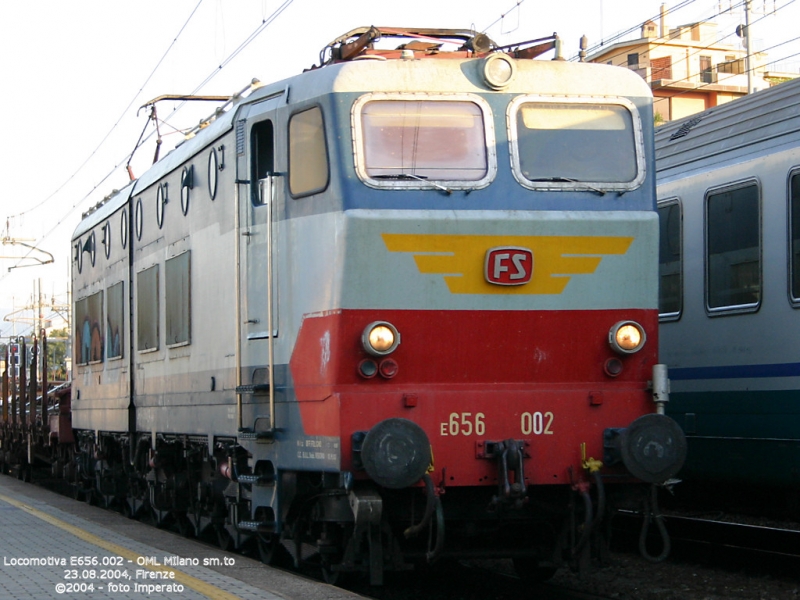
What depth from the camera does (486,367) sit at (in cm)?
794

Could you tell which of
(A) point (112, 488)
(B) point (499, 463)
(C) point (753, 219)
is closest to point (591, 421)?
(B) point (499, 463)

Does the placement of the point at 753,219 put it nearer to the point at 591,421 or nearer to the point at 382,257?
the point at 591,421

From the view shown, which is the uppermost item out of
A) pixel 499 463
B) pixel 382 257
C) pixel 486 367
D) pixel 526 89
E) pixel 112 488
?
pixel 526 89

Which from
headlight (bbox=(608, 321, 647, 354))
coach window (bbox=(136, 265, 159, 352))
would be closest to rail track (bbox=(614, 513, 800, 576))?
headlight (bbox=(608, 321, 647, 354))

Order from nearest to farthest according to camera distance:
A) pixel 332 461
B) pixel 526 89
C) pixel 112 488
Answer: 1. pixel 332 461
2. pixel 526 89
3. pixel 112 488

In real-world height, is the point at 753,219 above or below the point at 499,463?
above

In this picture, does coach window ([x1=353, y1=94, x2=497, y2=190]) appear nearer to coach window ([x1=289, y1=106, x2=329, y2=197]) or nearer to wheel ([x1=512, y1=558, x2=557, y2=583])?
coach window ([x1=289, y1=106, x2=329, y2=197])

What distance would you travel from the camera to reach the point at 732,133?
10.7 m

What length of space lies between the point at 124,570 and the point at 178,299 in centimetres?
303

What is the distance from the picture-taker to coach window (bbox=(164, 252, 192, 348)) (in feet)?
34.4

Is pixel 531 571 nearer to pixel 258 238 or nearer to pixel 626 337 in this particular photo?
pixel 626 337

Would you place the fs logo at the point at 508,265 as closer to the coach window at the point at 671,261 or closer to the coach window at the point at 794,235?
the coach window at the point at 794,235

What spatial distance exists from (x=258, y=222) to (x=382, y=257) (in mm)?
1392

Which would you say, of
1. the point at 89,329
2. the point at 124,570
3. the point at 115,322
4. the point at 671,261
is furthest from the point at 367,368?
the point at 89,329
